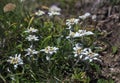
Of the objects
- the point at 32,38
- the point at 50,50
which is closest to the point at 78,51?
the point at 50,50

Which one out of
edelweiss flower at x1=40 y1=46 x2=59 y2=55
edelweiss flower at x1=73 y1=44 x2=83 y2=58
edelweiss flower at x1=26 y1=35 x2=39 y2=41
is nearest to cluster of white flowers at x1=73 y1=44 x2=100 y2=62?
edelweiss flower at x1=73 y1=44 x2=83 y2=58

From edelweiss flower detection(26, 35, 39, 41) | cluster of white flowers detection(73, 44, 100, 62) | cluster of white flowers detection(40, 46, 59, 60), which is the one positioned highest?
edelweiss flower detection(26, 35, 39, 41)

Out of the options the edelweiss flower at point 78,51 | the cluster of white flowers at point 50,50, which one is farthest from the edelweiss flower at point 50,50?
the edelweiss flower at point 78,51

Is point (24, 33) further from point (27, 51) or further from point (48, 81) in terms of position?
point (48, 81)

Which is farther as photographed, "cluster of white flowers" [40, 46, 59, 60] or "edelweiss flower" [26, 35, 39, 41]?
"edelweiss flower" [26, 35, 39, 41]

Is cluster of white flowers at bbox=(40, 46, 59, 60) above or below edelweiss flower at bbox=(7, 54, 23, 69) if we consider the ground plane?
above

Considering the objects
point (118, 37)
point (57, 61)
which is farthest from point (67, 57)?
point (118, 37)

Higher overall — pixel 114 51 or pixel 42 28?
pixel 42 28

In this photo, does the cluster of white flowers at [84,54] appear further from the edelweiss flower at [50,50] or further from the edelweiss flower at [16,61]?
the edelweiss flower at [16,61]

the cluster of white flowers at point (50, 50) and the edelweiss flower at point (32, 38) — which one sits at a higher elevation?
the edelweiss flower at point (32, 38)

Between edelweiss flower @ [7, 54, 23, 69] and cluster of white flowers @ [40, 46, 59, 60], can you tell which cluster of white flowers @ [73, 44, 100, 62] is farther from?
edelweiss flower @ [7, 54, 23, 69]

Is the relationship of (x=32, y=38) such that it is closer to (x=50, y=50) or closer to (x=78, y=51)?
(x=50, y=50)
